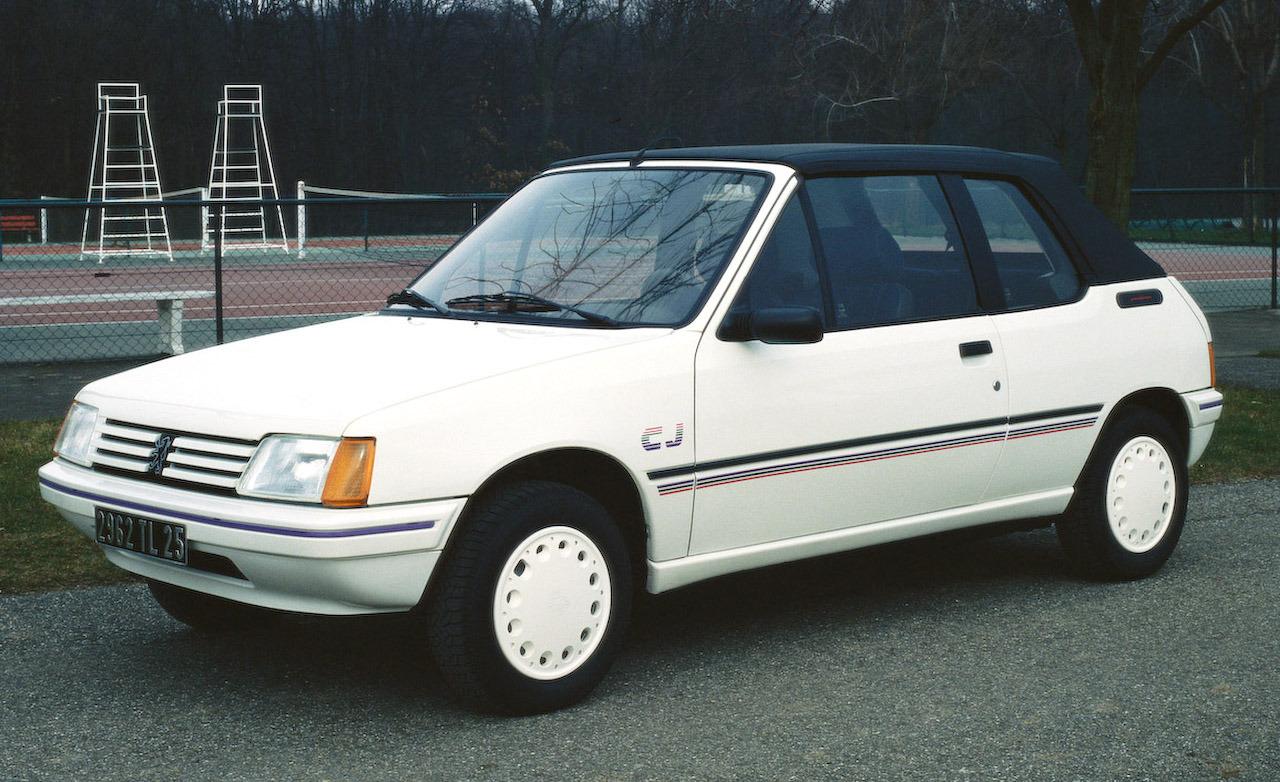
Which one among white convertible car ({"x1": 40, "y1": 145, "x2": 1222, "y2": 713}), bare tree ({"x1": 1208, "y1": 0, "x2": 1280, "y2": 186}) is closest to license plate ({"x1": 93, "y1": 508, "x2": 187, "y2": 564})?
white convertible car ({"x1": 40, "y1": 145, "x2": 1222, "y2": 713})

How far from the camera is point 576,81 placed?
4831 cm

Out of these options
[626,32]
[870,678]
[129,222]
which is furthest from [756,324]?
[626,32]

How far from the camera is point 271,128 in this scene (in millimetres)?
43656

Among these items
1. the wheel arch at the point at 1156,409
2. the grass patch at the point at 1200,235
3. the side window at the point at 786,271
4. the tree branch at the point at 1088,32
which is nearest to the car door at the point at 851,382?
the side window at the point at 786,271

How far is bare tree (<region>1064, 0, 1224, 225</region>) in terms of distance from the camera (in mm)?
11750

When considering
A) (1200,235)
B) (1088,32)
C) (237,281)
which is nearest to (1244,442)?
(1088,32)

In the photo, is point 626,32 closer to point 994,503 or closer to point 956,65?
point 956,65

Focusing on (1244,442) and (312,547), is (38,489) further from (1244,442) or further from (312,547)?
(1244,442)

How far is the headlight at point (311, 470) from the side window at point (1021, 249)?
8.75ft

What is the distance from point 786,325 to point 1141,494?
2.14 m

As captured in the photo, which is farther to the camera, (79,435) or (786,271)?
(786,271)

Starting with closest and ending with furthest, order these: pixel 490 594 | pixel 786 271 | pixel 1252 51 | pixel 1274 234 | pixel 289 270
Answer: pixel 490 594, pixel 786 271, pixel 1274 234, pixel 289 270, pixel 1252 51

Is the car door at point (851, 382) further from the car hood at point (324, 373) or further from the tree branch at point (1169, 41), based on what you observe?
the tree branch at point (1169, 41)

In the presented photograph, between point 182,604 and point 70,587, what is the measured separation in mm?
1008
